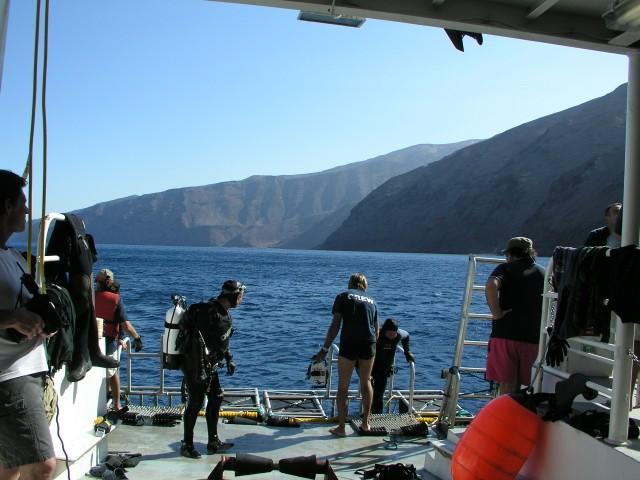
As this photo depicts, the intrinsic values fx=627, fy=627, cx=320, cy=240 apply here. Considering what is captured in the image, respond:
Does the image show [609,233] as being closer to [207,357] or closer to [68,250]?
[207,357]

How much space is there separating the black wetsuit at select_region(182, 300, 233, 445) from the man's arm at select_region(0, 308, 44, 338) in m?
3.18

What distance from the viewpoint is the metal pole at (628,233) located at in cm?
350

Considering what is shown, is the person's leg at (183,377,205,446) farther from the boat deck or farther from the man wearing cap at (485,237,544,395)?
the man wearing cap at (485,237,544,395)

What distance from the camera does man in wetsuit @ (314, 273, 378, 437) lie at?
6613 mm

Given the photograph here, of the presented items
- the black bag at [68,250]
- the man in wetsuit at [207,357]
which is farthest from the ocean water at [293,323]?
the black bag at [68,250]

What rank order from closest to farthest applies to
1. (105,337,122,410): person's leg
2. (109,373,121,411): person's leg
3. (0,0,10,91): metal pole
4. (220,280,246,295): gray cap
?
(0,0,10,91): metal pole
(220,280,246,295): gray cap
(105,337,122,410): person's leg
(109,373,121,411): person's leg

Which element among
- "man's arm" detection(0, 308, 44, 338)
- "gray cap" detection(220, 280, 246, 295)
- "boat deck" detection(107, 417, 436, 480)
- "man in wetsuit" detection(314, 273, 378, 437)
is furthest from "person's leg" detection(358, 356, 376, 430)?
"man's arm" detection(0, 308, 44, 338)

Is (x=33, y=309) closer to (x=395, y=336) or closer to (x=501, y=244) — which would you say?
Answer: (x=395, y=336)

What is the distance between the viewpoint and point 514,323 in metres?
5.43

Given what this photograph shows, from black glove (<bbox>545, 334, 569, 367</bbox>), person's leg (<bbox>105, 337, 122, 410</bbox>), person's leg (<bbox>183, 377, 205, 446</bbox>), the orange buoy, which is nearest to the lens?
the orange buoy

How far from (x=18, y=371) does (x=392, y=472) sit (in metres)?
3.41

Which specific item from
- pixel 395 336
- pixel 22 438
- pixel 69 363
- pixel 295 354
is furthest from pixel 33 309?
pixel 295 354

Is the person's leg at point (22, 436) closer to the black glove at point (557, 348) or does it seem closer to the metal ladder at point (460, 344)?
the black glove at point (557, 348)

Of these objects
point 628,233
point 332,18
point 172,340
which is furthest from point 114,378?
point 628,233
